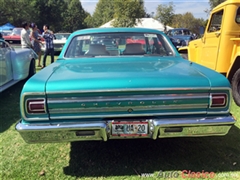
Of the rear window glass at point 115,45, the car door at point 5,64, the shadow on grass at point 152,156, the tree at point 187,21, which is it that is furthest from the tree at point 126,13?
the shadow on grass at point 152,156

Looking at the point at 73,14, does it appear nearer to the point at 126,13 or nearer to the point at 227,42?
the point at 126,13

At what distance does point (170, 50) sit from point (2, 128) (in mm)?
2804

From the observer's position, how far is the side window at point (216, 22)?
545 cm

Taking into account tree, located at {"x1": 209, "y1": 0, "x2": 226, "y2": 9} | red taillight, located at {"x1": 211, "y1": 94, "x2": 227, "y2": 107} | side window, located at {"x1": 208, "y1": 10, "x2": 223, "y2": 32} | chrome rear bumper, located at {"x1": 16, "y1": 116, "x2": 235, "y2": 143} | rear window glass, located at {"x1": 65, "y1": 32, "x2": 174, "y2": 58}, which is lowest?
chrome rear bumper, located at {"x1": 16, "y1": 116, "x2": 235, "y2": 143}

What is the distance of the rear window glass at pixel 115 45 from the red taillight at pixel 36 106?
1328 mm

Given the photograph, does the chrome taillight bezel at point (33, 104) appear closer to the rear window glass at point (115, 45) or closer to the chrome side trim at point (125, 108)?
the chrome side trim at point (125, 108)

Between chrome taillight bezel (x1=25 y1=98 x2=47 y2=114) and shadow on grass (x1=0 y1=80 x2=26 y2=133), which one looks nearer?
chrome taillight bezel (x1=25 y1=98 x2=47 y2=114)

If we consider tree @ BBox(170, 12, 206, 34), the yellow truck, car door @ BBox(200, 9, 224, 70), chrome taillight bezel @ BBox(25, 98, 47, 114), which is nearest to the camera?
chrome taillight bezel @ BBox(25, 98, 47, 114)

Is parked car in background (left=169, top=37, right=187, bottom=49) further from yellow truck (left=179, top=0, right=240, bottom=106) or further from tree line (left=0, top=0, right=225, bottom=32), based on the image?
tree line (left=0, top=0, right=225, bottom=32)

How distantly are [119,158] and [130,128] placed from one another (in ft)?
2.33

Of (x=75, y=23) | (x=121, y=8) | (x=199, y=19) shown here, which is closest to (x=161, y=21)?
(x=121, y=8)

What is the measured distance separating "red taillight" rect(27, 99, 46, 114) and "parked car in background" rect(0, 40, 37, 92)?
2943 mm

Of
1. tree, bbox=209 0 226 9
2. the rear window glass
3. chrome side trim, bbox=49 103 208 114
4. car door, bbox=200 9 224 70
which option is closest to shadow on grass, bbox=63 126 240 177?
chrome side trim, bbox=49 103 208 114

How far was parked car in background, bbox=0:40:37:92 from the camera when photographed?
515 centimetres
